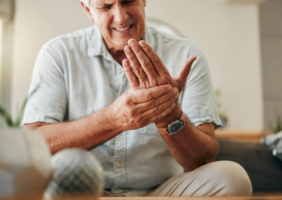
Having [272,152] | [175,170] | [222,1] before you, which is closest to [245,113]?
[222,1]

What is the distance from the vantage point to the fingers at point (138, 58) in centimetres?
110

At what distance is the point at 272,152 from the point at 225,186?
733 mm

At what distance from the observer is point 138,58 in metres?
1.12

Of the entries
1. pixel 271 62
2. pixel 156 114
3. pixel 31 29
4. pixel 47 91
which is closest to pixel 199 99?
pixel 156 114

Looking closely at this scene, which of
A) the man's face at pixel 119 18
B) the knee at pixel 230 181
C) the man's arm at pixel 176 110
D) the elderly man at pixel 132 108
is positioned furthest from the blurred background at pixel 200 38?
the knee at pixel 230 181

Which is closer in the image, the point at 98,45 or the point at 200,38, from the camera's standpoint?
the point at 98,45

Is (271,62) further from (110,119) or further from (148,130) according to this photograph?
(110,119)

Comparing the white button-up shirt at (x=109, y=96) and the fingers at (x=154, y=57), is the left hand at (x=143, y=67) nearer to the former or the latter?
the fingers at (x=154, y=57)

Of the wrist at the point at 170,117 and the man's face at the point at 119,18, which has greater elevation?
the man's face at the point at 119,18

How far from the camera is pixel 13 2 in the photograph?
4445 mm

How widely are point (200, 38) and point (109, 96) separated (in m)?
3.72

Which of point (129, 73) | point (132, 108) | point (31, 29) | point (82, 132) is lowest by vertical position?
point (31, 29)

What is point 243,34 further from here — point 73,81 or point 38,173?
point 38,173

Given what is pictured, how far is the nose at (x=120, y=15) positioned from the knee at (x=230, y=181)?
68 centimetres
